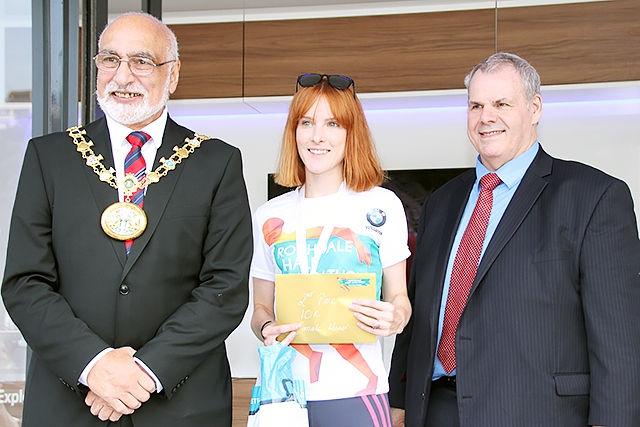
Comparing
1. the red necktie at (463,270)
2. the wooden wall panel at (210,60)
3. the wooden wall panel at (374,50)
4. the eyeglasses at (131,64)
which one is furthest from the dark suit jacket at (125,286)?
the wooden wall panel at (210,60)

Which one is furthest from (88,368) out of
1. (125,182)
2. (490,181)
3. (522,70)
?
(522,70)

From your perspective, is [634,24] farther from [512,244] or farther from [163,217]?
[163,217]

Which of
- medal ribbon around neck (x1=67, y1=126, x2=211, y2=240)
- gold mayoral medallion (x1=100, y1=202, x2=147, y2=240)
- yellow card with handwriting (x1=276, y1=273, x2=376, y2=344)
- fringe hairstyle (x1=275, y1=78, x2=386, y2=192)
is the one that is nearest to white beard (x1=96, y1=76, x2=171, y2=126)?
medal ribbon around neck (x1=67, y1=126, x2=211, y2=240)

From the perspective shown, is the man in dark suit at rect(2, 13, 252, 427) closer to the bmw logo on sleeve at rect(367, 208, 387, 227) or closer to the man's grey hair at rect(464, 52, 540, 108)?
the bmw logo on sleeve at rect(367, 208, 387, 227)

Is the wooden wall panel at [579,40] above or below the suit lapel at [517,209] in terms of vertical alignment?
above

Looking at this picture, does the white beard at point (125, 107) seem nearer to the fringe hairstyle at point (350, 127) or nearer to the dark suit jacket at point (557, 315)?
the fringe hairstyle at point (350, 127)

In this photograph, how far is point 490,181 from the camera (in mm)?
2391

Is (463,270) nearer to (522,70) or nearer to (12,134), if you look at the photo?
(522,70)

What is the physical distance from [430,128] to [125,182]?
11.9 feet

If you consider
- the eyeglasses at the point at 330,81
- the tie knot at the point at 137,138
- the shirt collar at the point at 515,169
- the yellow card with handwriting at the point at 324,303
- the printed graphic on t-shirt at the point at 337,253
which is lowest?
the yellow card with handwriting at the point at 324,303

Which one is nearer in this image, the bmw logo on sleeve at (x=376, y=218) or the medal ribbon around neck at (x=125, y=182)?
the medal ribbon around neck at (x=125, y=182)

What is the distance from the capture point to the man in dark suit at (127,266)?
1.88 meters

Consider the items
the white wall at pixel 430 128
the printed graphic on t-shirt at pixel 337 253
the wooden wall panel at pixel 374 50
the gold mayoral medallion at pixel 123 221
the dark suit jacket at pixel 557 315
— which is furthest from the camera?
the white wall at pixel 430 128

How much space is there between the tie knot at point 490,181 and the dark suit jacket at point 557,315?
12cm
